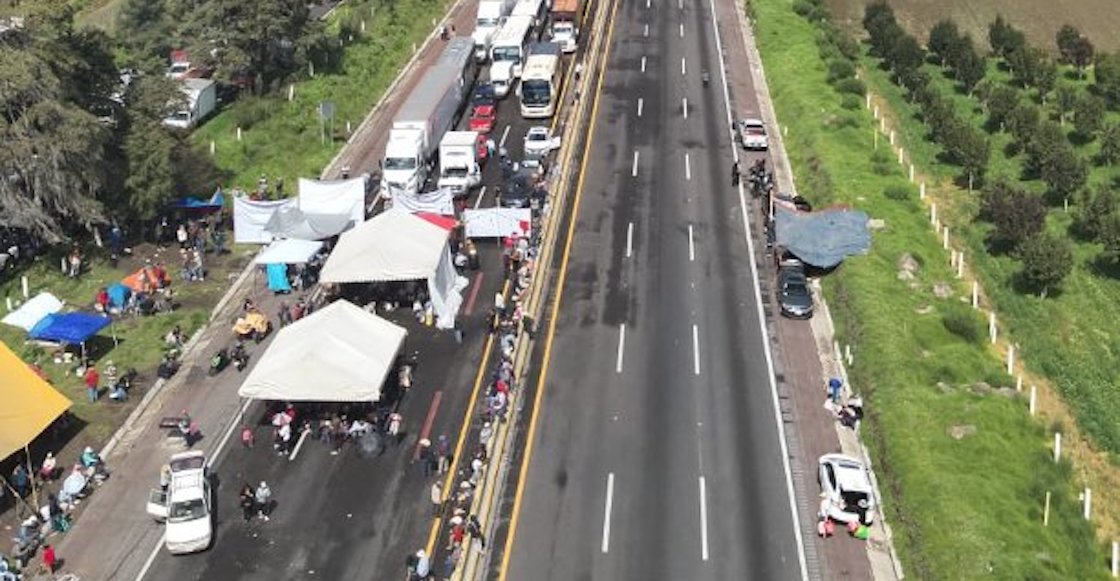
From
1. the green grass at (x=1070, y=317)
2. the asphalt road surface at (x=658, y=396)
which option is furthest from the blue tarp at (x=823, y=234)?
the green grass at (x=1070, y=317)

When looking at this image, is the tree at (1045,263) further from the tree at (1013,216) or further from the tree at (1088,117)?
the tree at (1088,117)

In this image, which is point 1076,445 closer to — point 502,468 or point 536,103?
point 502,468

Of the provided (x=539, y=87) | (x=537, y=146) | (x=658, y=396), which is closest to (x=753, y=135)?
(x=537, y=146)

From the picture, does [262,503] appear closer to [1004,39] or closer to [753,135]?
[753,135]

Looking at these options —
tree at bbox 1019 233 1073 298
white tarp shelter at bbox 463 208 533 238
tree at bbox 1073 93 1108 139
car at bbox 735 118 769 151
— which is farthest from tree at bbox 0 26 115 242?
tree at bbox 1073 93 1108 139

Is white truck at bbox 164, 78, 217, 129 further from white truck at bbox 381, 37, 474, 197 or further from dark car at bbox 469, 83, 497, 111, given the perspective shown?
dark car at bbox 469, 83, 497, 111
